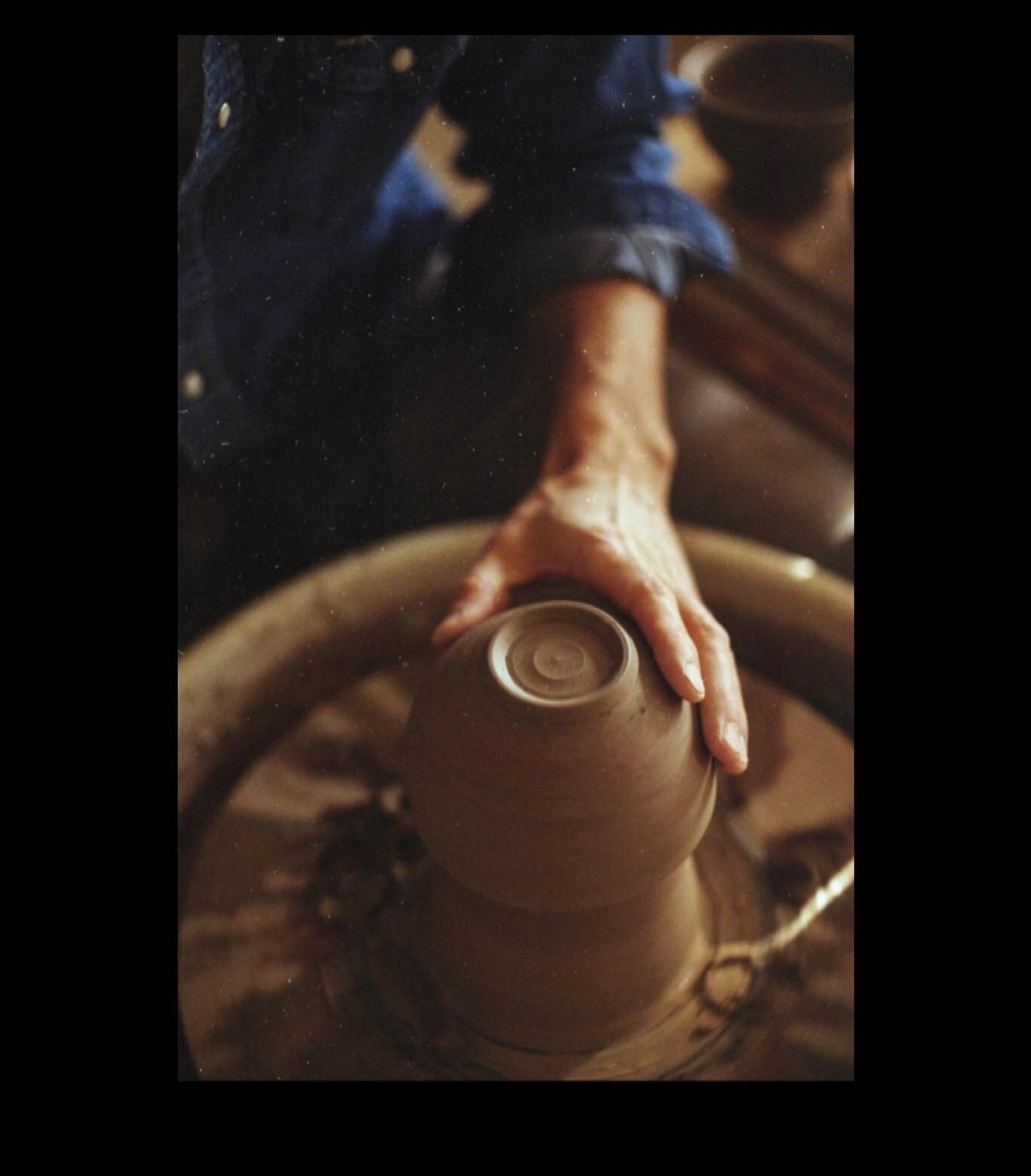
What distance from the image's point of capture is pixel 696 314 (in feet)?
3.20

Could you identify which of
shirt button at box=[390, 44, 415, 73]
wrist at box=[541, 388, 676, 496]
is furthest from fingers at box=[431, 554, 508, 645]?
shirt button at box=[390, 44, 415, 73]

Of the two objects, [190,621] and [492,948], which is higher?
[190,621]

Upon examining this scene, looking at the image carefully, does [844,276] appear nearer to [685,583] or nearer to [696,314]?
[696,314]

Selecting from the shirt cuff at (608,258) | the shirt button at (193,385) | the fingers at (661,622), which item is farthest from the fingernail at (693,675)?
the shirt button at (193,385)

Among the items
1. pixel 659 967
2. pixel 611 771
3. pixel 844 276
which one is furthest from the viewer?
pixel 844 276

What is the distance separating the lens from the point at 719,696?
75cm

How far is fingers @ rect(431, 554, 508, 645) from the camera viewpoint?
81 centimetres

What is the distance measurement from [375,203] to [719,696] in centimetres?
52

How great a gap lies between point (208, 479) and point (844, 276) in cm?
63

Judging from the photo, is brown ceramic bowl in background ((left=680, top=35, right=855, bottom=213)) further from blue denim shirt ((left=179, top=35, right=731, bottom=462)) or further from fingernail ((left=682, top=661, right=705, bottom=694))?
fingernail ((left=682, top=661, right=705, bottom=694))

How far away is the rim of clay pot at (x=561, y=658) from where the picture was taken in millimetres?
691

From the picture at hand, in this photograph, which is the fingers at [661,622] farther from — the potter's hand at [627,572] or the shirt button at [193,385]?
the shirt button at [193,385]

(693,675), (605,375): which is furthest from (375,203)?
(693,675)
